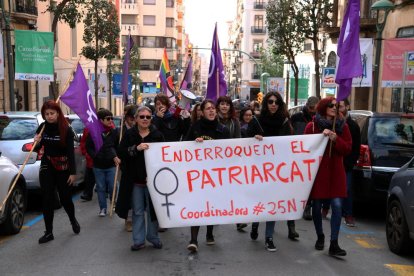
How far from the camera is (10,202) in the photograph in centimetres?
660

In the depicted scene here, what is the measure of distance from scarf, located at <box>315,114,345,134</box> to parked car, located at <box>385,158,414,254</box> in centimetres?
95

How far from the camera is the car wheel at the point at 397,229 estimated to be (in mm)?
5766

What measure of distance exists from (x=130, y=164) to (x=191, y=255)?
127 cm

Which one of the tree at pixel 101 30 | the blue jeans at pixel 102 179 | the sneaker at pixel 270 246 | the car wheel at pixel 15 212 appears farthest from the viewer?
the tree at pixel 101 30

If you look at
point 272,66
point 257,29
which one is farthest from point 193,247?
point 257,29

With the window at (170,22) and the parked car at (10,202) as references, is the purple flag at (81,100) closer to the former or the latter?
the parked car at (10,202)

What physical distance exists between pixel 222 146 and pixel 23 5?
786 inches

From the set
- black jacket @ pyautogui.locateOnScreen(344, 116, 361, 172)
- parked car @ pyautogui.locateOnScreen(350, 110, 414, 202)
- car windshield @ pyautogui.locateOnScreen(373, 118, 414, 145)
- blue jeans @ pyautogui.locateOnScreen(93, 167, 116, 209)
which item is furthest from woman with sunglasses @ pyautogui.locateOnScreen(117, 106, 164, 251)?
car windshield @ pyautogui.locateOnScreen(373, 118, 414, 145)

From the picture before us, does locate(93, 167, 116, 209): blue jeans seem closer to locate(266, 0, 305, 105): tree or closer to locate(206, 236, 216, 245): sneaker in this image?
locate(206, 236, 216, 245): sneaker

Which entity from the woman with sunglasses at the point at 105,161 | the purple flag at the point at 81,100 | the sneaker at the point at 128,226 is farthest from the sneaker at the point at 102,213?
the purple flag at the point at 81,100

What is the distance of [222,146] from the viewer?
5949 millimetres

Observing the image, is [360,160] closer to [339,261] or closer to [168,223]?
[339,261]

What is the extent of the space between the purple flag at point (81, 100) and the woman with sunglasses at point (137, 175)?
1486 millimetres

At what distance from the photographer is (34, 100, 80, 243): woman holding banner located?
20.7 feet
